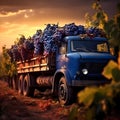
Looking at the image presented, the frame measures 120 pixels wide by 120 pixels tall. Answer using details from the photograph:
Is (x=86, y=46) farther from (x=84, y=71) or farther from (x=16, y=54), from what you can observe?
(x=16, y=54)

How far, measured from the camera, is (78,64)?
12.2 m

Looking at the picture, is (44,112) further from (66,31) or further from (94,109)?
(94,109)

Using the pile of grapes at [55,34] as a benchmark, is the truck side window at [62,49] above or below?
below

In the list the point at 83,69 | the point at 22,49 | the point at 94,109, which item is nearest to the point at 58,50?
the point at 83,69

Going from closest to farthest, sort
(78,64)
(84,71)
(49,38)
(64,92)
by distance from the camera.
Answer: (78,64)
(84,71)
(64,92)
(49,38)

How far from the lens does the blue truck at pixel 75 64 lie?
12.3 metres

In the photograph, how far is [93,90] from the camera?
2613 millimetres

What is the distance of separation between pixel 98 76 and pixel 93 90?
991 centimetres

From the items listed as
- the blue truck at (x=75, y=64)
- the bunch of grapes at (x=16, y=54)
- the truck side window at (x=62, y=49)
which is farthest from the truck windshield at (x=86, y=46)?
the bunch of grapes at (x=16, y=54)

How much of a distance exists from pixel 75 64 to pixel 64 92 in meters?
1.16

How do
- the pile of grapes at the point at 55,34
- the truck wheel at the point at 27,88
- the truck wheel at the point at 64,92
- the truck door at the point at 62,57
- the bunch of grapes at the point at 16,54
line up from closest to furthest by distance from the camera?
the truck wheel at the point at 64,92 < the truck door at the point at 62,57 < the pile of grapes at the point at 55,34 < the truck wheel at the point at 27,88 < the bunch of grapes at the point at 16,54

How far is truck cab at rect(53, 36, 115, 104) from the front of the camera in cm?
1225

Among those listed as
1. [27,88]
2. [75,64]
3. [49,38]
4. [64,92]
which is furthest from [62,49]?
[27,88]

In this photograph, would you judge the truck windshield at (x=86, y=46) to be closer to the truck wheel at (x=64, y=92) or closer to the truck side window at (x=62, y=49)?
the truck side window at (x=62, y=49)
